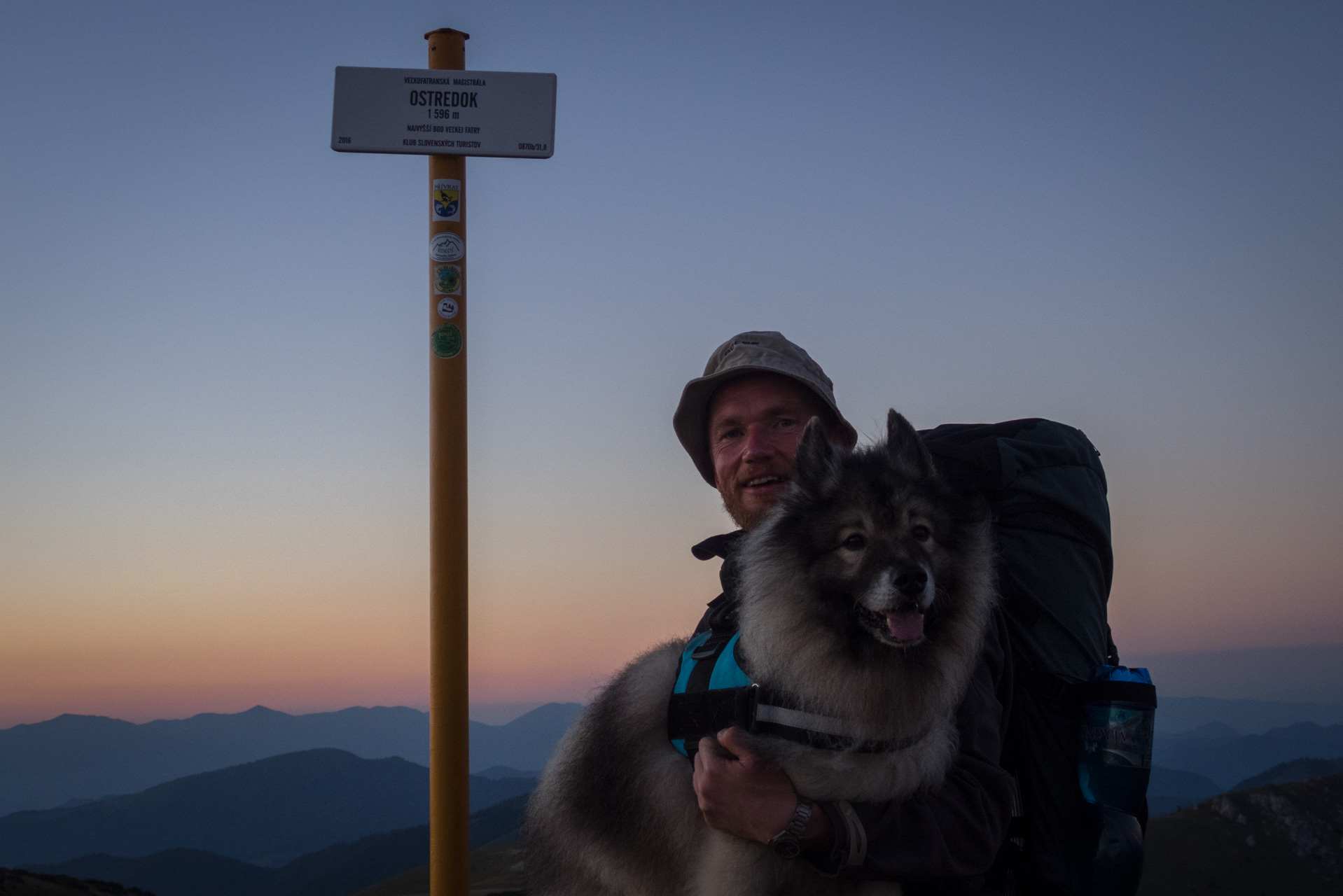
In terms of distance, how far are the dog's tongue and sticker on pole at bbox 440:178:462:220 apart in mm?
2483

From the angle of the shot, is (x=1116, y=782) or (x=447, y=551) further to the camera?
(x=447, y=551)

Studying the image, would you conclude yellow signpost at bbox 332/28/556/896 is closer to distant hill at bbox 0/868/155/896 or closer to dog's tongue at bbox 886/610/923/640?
dog's tongue at bbox 886/610/923/640

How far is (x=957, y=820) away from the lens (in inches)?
108

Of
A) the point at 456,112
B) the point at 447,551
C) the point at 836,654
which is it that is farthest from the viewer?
the point at 456,112

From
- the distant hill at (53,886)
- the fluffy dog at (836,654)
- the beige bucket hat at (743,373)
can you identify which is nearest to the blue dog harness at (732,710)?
the fluffy dog at (836,654)

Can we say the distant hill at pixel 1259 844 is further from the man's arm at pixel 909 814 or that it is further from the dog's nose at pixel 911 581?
the dog's nose at pixel 911 581

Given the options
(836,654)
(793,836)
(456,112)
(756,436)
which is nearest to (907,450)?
(836,654)

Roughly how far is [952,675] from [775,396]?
1.72 m

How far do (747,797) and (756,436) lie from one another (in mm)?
1864

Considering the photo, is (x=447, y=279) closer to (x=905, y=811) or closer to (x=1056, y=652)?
(x=905, y=811)

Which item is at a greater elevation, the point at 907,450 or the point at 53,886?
the point at 907,450

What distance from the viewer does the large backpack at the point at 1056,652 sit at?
115 inches

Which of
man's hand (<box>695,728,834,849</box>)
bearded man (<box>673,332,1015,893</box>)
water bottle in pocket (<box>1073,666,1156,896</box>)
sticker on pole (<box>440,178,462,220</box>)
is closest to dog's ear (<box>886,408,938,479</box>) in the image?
bearded man (<box>673,332,1015,893</box>)

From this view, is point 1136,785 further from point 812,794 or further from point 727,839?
point 727,839
